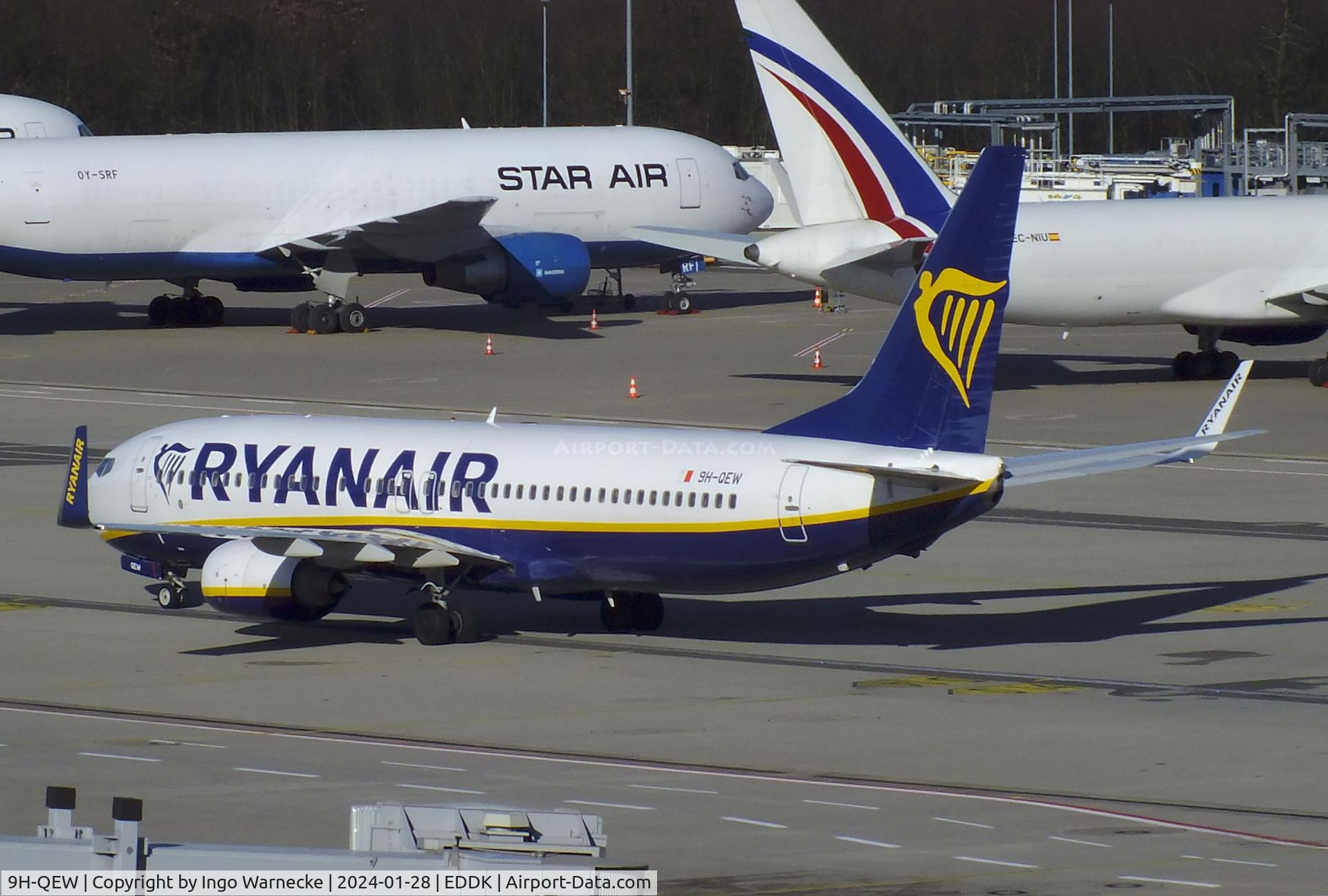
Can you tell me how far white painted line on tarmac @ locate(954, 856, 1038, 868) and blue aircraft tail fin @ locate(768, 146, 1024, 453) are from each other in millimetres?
9515

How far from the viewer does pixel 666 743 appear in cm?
2303

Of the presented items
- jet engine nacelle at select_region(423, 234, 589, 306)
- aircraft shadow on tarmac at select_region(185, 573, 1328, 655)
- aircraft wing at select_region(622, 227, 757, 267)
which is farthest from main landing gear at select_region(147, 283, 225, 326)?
aircraft shadow on tarmac at select_region(185, 573, 1328, 655)

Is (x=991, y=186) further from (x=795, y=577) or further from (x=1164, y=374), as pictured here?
(x=1164, y=374)

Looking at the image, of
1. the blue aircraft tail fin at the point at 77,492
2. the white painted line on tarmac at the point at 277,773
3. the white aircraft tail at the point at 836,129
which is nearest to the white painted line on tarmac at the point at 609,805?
the white painted line on tarmac at the point at 277,773

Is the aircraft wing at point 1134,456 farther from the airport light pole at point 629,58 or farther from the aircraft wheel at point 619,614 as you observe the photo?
the airport light pole at point 629,58

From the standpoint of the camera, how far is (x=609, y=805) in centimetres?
2003

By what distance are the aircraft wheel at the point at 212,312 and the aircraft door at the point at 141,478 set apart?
42.8 m

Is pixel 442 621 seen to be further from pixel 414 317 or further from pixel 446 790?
pixel 414 317

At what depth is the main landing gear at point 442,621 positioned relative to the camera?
2903 cm

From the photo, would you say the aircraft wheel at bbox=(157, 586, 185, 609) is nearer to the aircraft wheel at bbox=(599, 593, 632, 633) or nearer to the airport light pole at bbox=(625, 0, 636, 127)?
the aircraft wheel at bbox=(599, 593, 632, 633)

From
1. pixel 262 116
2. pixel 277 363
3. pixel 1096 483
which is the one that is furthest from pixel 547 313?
pixel 262 116

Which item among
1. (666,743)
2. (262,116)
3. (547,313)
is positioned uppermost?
(262,116)

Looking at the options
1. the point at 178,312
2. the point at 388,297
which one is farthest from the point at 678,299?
the point at 178,312

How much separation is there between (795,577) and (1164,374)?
34.9m
